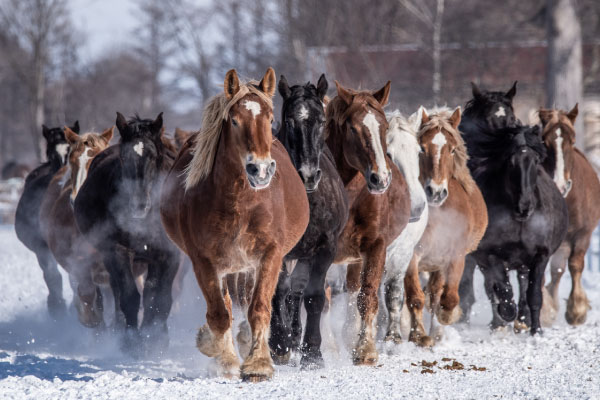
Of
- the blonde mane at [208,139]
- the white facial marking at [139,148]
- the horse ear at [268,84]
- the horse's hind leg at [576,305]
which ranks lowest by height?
the horse's hind leg at [576,305]

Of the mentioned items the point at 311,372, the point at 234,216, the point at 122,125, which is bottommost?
the point at 311,372

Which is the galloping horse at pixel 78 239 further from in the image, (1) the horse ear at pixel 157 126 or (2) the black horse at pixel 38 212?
(1) the horse ear at pixel 157 126

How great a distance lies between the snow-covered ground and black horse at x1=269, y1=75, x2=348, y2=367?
267 millimetres

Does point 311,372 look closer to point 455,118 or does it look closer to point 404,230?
point 404,230

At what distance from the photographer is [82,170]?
7.91 m

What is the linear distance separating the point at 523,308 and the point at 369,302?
253cm

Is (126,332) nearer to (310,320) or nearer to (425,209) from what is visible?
(310,320)

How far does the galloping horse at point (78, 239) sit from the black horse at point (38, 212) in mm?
576

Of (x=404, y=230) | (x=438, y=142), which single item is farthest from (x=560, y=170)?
(x=404, y=230)

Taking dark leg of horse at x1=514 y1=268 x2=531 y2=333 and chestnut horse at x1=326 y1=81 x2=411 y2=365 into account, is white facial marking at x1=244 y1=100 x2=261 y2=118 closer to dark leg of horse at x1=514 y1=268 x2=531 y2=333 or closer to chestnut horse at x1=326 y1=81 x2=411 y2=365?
chestnut horse at x1=326 y1=81 x2=411 y2=365

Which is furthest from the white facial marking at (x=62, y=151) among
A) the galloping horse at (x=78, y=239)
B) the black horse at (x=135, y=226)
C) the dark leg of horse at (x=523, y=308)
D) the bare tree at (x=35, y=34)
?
the bare tree at (x=35, y=34)

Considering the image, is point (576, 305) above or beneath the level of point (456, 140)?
beneath

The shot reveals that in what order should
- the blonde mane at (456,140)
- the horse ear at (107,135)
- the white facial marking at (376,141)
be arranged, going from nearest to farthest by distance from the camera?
the white facial marking at (376,141), the blonde mane at (456,140), the horse ear at (107,135)

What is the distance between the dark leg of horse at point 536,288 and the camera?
7789 mm
